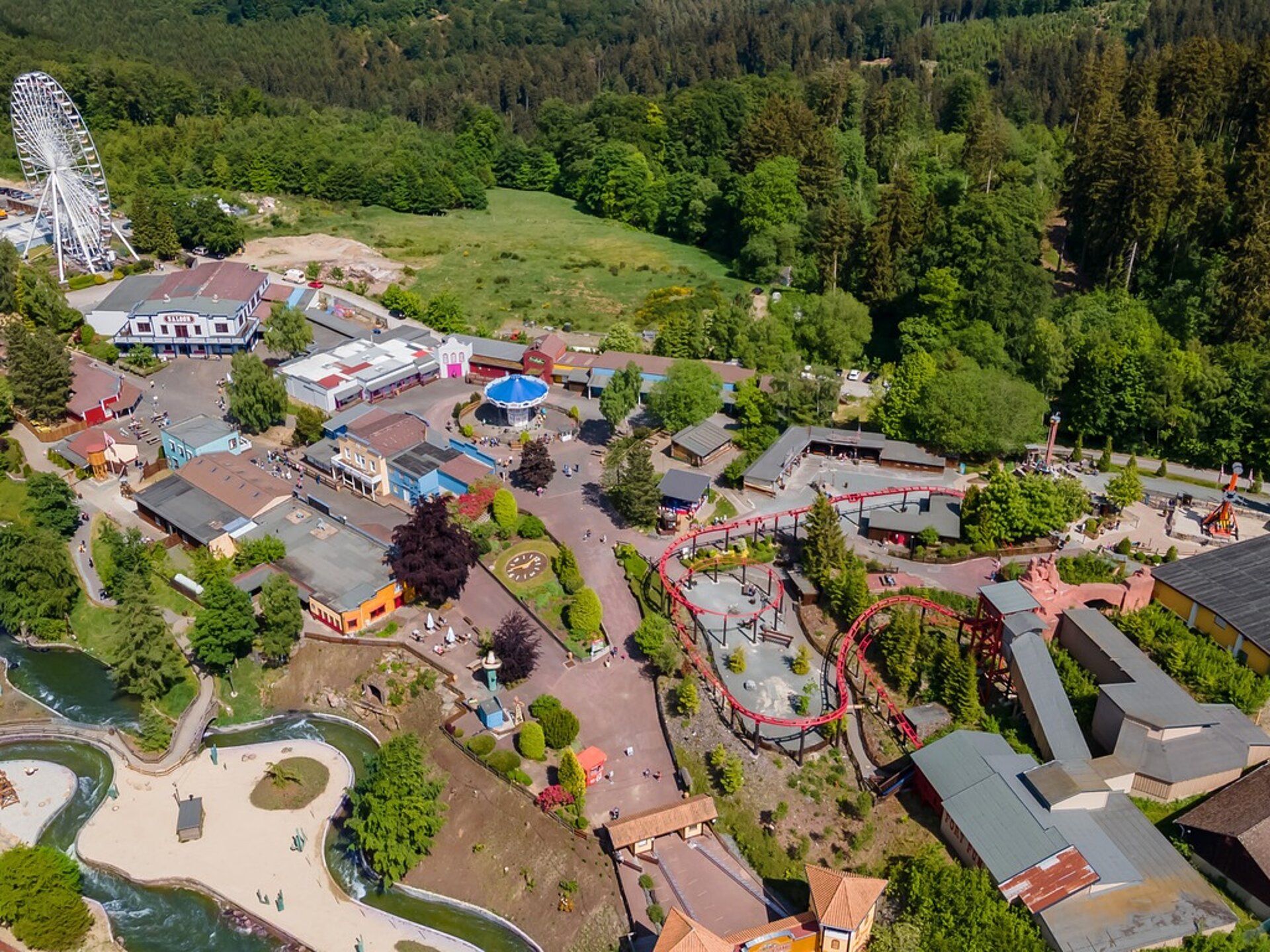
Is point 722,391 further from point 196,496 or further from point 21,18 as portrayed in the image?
point 21,18

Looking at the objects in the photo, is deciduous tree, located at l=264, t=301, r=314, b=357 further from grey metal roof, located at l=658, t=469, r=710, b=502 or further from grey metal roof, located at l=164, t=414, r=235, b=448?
grey metal roof, located at l=658, t=469, r=710, b=502

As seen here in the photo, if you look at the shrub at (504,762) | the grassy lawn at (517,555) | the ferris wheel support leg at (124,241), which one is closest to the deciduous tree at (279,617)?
the grassy lawn at (517,555)

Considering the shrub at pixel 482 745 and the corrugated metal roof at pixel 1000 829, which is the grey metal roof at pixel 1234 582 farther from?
the shrub at pixel 482 745

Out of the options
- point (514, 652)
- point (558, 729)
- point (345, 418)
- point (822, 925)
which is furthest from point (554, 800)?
point (345, 418)

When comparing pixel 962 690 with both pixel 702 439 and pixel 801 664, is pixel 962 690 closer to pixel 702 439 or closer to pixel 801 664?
pixel 801 664

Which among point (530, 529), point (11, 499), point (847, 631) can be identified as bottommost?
point (11, 499)
